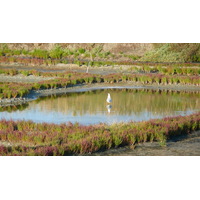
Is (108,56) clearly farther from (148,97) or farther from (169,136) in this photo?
(169,136)

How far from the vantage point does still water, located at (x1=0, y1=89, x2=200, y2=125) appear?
16.7 m

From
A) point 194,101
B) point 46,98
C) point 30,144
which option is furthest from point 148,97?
point 30,144

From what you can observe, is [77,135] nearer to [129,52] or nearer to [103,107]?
[103,107]

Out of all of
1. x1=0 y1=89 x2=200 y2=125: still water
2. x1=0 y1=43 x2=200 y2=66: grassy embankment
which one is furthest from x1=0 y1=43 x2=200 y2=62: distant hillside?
x1=0 y1=89 x2=200 y2=125: still water

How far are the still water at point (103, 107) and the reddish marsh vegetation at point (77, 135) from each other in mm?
1883

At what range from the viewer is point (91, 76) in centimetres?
2784

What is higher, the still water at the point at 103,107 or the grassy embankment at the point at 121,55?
the grassy embankment at the point at 121,55

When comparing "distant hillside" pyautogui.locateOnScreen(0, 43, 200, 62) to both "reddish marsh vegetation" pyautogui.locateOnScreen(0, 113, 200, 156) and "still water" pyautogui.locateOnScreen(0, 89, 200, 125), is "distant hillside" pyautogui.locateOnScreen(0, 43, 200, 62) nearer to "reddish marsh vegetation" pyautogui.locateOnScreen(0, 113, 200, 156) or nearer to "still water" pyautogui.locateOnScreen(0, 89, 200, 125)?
"still water" pyautogui.locateOnScreen(0, 89, 200, 125)

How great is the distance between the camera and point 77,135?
12.9 m

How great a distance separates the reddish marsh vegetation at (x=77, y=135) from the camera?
38.2ft

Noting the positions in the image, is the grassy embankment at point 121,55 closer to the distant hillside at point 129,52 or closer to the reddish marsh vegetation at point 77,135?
the distant hillside at point 129,52

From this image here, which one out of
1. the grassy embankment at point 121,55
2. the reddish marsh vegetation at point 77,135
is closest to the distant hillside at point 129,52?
the grassy embankment at point 121,55

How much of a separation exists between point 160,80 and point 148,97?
18.9 ft

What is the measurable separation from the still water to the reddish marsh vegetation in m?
1.88
